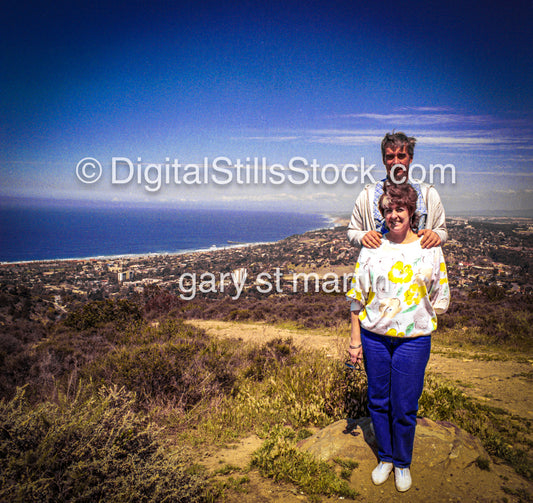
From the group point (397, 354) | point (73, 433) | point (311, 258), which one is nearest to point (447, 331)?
point (397, 354)

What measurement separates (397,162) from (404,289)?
948mm

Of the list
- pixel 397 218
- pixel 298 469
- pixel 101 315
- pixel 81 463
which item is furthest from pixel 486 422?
pixel 101 315

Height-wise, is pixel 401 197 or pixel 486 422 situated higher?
pixel 401 197

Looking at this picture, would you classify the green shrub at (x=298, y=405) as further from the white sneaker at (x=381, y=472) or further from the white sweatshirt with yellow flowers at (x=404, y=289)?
the white sweatshirt with yellow flowers at (x=404, y=289)

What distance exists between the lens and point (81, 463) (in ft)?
6.29

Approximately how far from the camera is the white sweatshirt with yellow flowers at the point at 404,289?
2.21 m

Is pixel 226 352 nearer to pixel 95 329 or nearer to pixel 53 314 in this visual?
pixel 95 329

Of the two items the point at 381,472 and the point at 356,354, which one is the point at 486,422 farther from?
the point at 356,354

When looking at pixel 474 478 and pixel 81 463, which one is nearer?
pixel 81 463

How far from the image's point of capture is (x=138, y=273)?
26156 mm

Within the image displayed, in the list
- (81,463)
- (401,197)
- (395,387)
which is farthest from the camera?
(395,387)

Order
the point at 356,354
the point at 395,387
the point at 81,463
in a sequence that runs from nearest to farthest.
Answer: the point at 81,463 → the point at 395,387 → the point at 356,354

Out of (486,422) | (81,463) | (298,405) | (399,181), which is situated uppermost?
(399,181)

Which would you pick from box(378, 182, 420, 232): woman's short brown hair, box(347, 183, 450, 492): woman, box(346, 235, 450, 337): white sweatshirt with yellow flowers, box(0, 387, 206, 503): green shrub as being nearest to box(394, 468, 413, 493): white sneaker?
box(347, 183, 450, 492): woman
